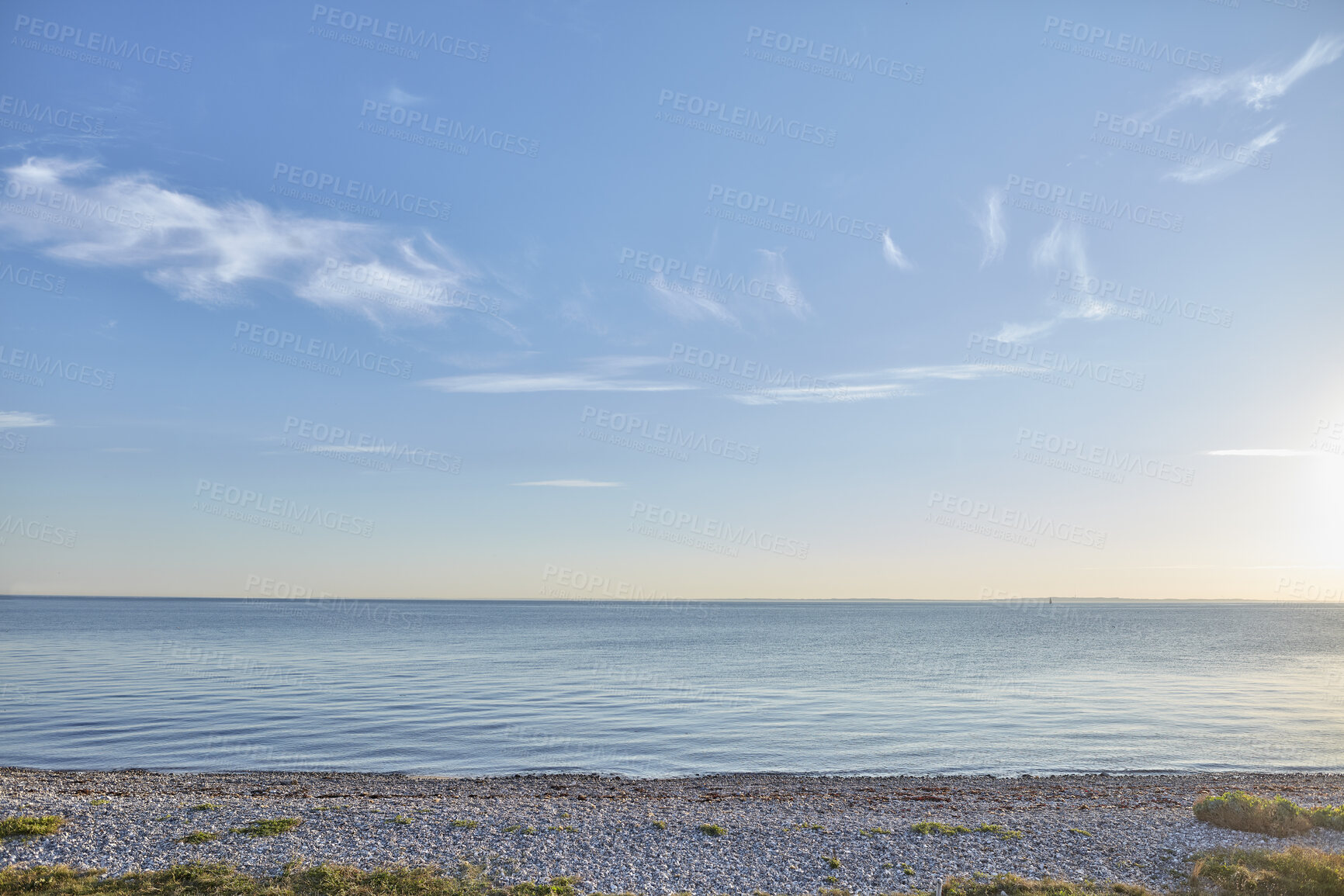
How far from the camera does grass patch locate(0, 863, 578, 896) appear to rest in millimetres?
13094

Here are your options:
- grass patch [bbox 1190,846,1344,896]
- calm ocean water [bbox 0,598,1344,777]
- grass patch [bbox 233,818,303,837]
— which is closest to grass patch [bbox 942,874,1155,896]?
grass patch [bbox 1190,846,1344,896]

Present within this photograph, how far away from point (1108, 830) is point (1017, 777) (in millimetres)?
10831

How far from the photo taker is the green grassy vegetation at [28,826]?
52.0ft

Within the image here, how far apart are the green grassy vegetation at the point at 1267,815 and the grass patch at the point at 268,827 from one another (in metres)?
22.3

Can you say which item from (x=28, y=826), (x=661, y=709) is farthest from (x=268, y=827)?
(x=661, y=709)

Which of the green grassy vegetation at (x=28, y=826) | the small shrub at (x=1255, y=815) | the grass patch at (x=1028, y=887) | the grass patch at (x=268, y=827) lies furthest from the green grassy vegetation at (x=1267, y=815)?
the green grassy vegetation at (x=28, y=826)

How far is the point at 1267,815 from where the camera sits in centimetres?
1830

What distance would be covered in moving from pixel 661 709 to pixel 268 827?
28.1 meters

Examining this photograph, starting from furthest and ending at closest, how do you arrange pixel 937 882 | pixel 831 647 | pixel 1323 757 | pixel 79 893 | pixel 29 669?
pixel 831 647, pixel 29 669, pixel 1323 757, pixel 937 882, pixel 79 893

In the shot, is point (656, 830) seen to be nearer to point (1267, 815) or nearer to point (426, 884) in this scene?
point (426, 884)

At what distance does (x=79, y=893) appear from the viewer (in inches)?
508

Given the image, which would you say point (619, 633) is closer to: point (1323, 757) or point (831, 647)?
point (831, 647)

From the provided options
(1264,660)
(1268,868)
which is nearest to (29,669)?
(1268,868)

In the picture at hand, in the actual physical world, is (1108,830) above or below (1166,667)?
above
